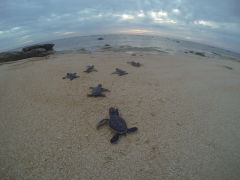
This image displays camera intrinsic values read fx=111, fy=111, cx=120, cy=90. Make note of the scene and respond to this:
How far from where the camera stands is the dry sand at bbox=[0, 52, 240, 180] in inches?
60.7

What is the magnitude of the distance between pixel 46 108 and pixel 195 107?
3.70m

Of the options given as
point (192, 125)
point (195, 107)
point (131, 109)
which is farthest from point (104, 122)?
point (195, 107)

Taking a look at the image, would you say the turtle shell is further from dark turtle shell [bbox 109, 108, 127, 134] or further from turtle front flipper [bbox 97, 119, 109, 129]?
turtle front flipper [bbox 97, 119, 109, 129]

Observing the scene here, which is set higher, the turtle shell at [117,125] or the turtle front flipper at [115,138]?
the turtle shell at [117,125]

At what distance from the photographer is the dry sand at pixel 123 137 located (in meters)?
1.54

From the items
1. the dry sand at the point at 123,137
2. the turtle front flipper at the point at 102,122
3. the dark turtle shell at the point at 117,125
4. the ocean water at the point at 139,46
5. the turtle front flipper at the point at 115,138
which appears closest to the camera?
the dry sand at the point at 123,137

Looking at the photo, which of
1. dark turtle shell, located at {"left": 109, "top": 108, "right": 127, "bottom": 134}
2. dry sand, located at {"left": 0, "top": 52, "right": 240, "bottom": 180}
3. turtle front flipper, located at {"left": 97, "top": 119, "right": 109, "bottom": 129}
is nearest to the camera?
dry sand, located at {"left": 0, "top": 52, "right": 240, "bottom": 180}

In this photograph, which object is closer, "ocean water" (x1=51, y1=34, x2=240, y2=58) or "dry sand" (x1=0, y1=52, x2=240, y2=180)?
"dry sand" (x1=0, y1=52, x2=240, y2=180)

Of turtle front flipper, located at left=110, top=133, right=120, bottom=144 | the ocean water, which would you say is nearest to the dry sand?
turtle front flipper, located at left=110, top=133, right=120, bottom=144

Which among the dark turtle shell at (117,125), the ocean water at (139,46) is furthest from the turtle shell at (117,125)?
the ocean water at (139,46)

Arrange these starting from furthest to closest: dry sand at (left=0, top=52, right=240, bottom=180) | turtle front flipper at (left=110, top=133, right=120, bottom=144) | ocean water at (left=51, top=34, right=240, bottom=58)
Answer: ocean water at (left=51, top=34, right=240, bottom=58) < turtle front flipper at (left=110, top=133, right=120, bottom=144) < dry sand at (left=0, top=52, right=240, bottom=180)

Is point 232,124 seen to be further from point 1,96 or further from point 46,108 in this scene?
point 1,96

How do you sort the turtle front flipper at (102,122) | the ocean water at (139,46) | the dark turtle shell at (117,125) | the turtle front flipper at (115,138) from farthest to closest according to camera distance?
the ocean water at (139,46), the turtle front flipper at (102,122), the dark turtle shell at (117,125), the turtle front flipper at (115,138)

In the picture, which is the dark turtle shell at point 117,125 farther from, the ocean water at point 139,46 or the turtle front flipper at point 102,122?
the ocean water at point 139,46
